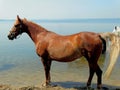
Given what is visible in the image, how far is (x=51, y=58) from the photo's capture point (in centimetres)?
809

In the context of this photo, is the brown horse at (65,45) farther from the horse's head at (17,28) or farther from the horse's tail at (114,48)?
the horse's tail at (114,48)

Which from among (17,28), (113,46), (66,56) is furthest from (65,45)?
(17,28)

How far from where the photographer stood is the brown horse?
735 cm

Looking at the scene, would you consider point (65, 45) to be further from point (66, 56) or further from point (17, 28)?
point (17, 28)

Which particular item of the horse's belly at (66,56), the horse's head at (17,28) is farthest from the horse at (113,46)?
the horse's head at (17,28)

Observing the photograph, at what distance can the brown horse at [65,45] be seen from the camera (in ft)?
24.1

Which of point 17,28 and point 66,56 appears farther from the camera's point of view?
point 17,28

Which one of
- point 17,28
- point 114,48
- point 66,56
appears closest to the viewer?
point 66,56

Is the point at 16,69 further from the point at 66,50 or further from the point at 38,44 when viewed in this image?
the point at 66,50

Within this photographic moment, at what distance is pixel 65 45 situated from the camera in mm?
7723

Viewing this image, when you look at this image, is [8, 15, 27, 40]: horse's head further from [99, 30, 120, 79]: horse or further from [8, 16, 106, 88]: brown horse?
[99, 30, 120, 79]: horse

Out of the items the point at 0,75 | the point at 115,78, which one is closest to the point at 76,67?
the point at 115,78

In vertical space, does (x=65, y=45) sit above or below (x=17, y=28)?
below

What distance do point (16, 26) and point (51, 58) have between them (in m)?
1.72
